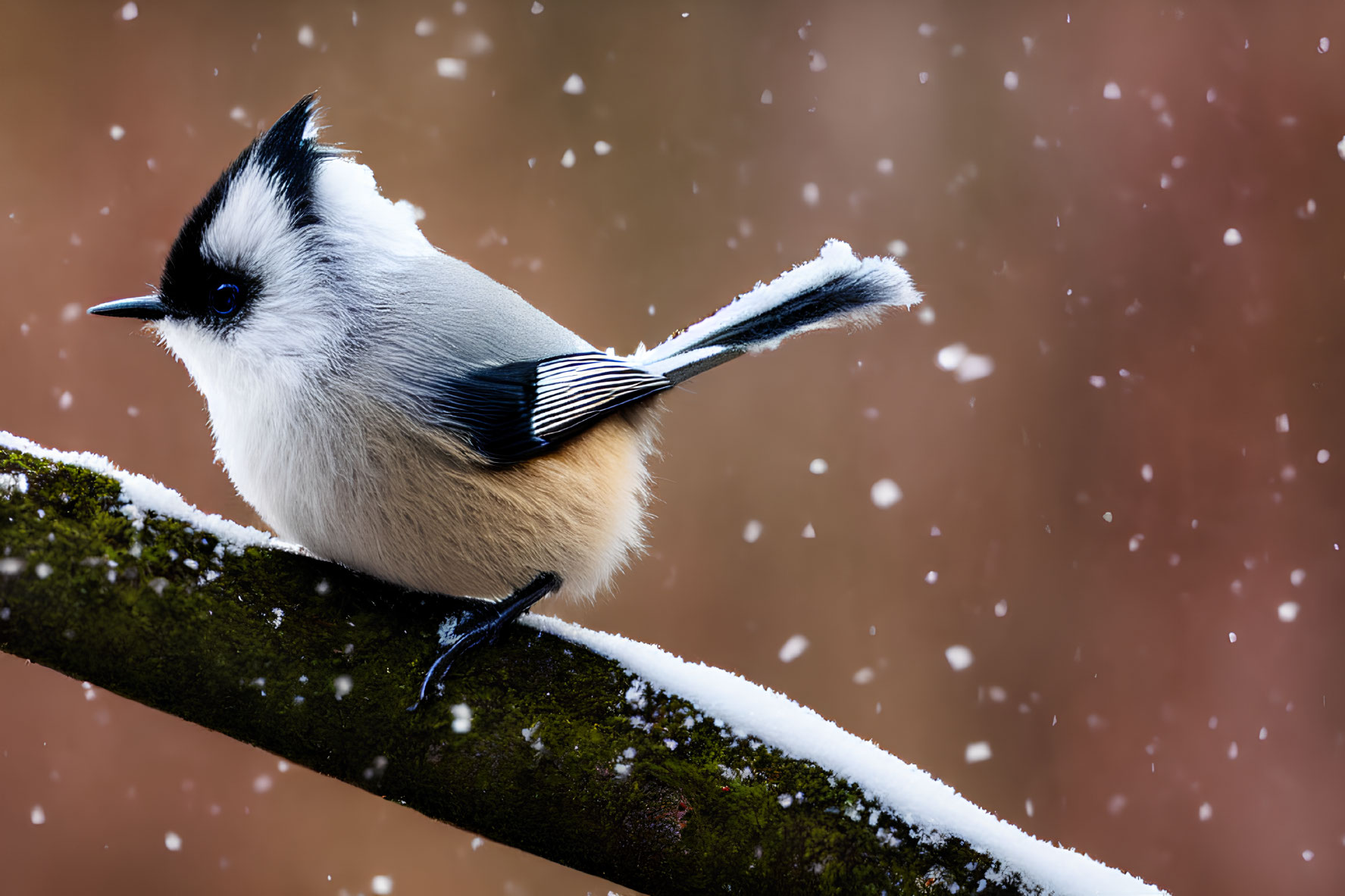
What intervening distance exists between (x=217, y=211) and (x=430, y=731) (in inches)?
Answer: 22.5

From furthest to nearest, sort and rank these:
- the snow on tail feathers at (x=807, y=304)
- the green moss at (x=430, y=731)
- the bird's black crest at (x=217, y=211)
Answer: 1. the snow on tail feathers at (x=807, y=304)
2. the bird's black crest at (x=217, y=211)
3. the green moss at (x=430, y=731)

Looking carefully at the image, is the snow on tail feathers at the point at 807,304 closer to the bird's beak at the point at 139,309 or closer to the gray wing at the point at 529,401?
the gray wing at the point at 529,401

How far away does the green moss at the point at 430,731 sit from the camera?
0.90 metres

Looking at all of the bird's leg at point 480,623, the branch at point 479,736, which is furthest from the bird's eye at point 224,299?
the bird's leg at point 480,623

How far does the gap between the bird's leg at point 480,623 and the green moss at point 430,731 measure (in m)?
0.02

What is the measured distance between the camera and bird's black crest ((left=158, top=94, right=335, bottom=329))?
1.00 metres

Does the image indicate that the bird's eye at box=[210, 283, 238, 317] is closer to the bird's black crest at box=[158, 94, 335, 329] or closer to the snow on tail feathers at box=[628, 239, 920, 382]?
the bird's black crest at box=[158, 94, 335, 329]

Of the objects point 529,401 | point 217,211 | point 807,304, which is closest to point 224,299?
point 217,211

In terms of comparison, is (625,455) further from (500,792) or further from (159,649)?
(159,649)

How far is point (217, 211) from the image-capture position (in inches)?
39.1

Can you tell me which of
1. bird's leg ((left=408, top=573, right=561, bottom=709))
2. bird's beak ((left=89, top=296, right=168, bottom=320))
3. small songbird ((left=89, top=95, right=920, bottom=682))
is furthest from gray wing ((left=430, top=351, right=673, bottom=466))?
bird's beak ((left=89, top=296, right=168, bottom=320))

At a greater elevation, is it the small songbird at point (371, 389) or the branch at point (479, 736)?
the small songbird at point (371, 389)

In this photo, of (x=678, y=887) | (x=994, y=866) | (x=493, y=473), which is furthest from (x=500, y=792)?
(x=994, y=866)

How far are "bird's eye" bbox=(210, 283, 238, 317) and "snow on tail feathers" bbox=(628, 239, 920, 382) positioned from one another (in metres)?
0.45
